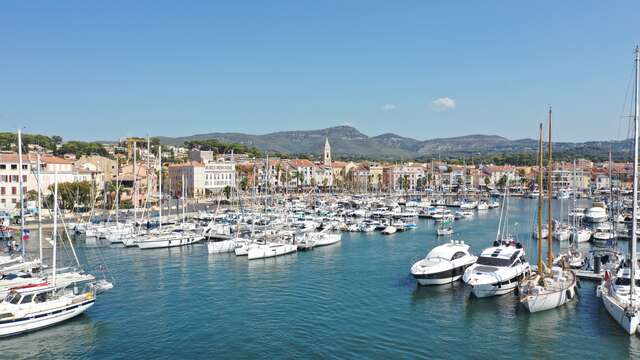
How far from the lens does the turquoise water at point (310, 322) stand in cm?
1953

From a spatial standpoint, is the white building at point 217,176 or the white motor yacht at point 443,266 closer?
the white motor yacht at point 443,266

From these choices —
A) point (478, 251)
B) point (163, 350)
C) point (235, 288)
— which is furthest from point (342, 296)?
point (478, 251)

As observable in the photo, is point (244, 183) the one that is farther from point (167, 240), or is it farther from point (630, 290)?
point (630, 290)

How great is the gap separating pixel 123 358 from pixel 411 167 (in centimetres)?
12085

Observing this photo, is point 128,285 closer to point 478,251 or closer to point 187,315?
point 187,315

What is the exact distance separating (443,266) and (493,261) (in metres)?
2.70

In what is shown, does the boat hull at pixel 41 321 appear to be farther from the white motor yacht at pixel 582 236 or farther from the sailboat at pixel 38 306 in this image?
the white motor yacht at pixel 582 236

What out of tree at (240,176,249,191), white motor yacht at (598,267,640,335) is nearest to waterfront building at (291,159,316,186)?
tree at (240,176,249,191)

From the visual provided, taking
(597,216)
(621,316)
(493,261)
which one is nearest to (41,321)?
(493,261)

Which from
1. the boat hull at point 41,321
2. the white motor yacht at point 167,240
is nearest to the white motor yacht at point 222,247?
the white motor yacht at point 167,240

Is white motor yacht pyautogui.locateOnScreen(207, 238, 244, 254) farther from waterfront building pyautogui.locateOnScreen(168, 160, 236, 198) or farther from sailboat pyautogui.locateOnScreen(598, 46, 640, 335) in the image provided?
waterfront building pyautogui.locateOnScreen(168, 160, 236, 198)

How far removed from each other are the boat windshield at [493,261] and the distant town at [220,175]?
4205 centimetres

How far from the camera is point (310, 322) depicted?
74.7 feet

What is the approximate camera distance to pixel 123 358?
19031 millimetres
